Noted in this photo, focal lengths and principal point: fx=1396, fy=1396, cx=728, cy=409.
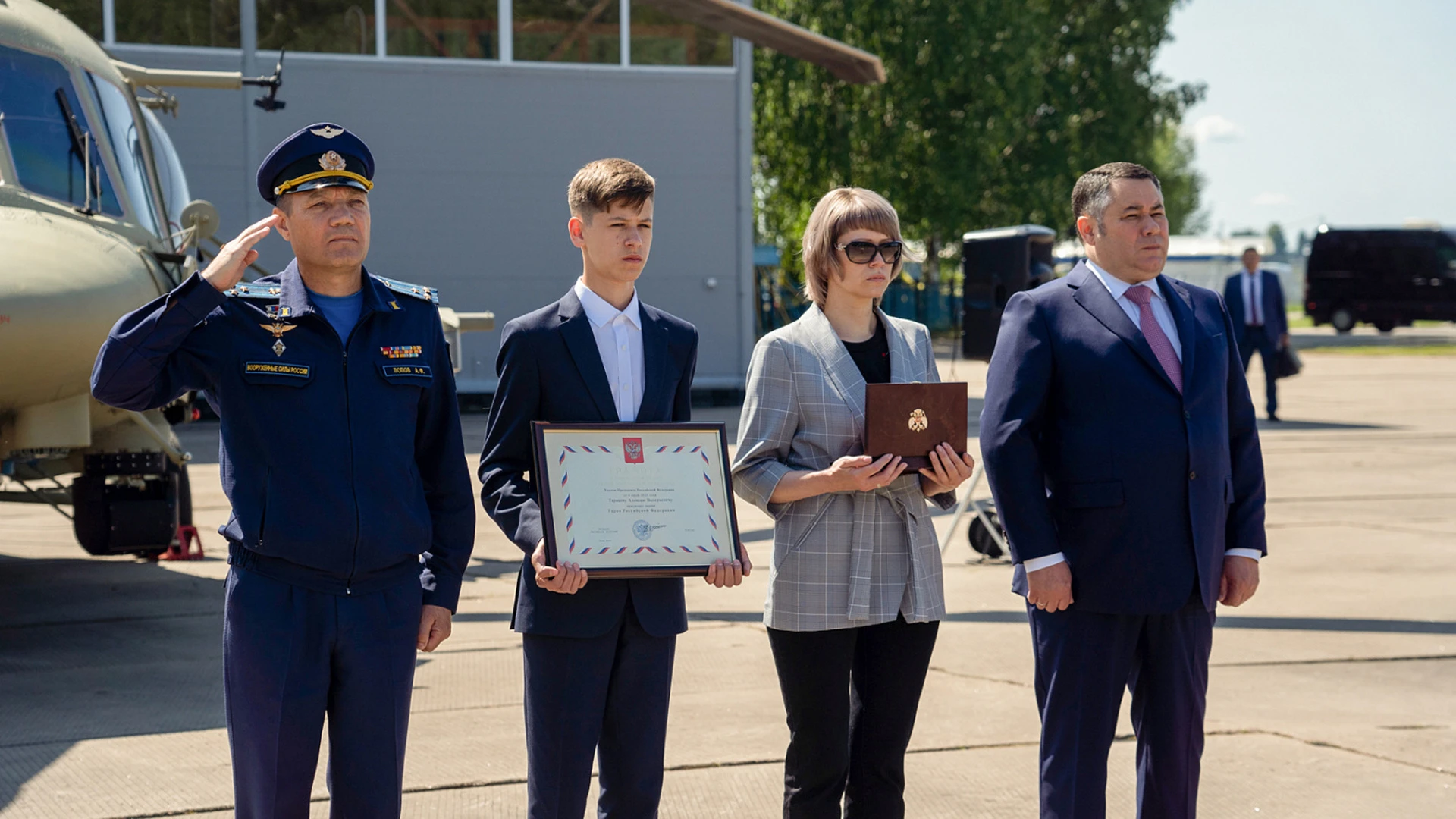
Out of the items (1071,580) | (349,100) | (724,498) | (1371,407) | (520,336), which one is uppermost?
(349,100)

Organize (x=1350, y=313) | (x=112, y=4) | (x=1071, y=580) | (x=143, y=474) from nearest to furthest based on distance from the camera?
(x=1071, y=580), (x=143, y=474), (x=112, y=4), (x=1350, y=313)

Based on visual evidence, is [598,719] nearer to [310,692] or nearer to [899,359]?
[310,692]

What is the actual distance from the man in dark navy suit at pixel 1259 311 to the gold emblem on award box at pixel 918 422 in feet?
45.6

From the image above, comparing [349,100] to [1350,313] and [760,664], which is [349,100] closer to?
[760,664]

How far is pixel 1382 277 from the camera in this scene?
4116 cm

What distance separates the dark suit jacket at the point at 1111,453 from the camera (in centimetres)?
353

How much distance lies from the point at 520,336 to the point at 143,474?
4.68 m

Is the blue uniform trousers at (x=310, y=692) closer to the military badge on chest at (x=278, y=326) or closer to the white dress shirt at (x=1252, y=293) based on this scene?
the military badge on chest at (x=278, y=326)

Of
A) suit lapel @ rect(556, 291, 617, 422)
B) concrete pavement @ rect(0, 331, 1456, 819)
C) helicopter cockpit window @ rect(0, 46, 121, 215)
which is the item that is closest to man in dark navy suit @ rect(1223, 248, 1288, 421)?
concrete pavement @ rect(0, 331, 1456, 819)

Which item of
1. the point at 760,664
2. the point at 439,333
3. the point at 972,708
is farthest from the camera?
the point at 760,664

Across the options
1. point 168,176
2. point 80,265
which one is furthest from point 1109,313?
point 168,176

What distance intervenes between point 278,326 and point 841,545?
1510mm

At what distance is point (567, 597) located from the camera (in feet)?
10.9

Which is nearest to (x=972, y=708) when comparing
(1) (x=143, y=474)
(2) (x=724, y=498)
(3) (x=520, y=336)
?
(2) (x=724, y=498)
